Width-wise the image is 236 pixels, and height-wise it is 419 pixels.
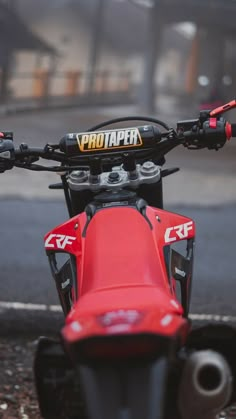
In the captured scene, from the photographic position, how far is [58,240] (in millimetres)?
2377

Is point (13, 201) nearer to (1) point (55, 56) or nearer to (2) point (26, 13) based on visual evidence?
(2) point (26, 13)

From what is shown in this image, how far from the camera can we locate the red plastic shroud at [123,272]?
1.62 m

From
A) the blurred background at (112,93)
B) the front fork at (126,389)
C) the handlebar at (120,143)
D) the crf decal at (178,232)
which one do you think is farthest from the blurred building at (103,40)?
the front fork at (126,389)

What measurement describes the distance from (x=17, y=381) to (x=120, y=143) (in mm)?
1940

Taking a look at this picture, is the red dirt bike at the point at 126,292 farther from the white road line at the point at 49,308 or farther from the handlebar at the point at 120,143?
the white road line at the point at 49,308

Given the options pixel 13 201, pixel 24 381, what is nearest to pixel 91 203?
pixel 24 381

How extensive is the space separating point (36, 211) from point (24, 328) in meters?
4.23

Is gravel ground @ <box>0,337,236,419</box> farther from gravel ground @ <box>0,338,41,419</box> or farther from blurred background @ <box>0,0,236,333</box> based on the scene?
blurred background @ <box>0,0,236,333</box>

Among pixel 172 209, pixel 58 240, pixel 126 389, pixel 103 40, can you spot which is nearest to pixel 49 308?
pixel 58 240

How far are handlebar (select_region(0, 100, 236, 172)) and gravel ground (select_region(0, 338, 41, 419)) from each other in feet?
4.79

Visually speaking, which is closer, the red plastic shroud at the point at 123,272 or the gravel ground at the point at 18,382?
the red plastic shroud at the point at 123,272

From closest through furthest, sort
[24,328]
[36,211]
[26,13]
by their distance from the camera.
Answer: [24,328]
[36,211]
[26,13]

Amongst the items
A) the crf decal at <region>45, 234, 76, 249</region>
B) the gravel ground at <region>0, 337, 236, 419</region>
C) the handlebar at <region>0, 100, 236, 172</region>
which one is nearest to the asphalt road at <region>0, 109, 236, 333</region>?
the gravel ground at <region>0, 337, 236, 419</region>

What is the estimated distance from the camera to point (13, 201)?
9484mm
